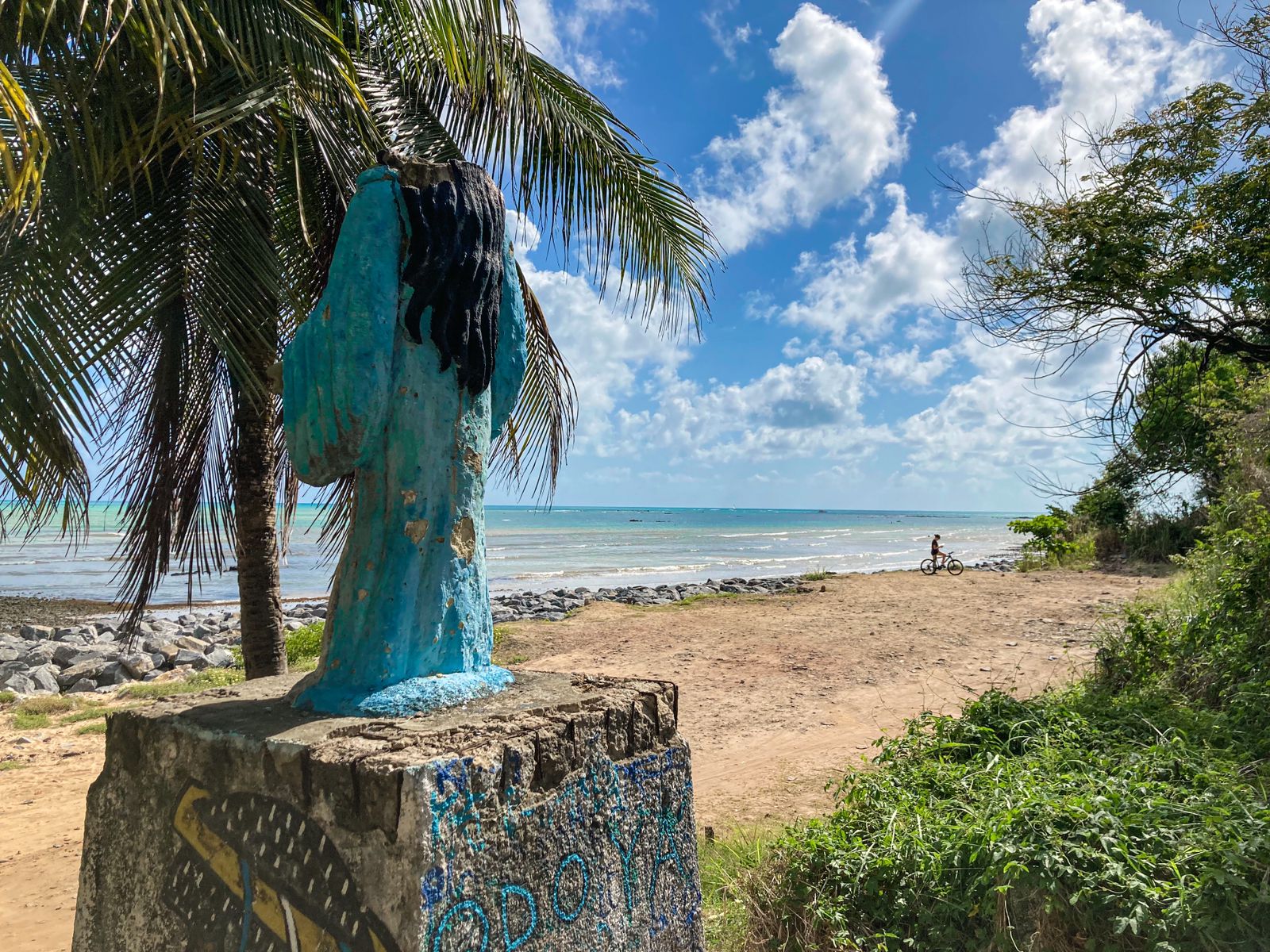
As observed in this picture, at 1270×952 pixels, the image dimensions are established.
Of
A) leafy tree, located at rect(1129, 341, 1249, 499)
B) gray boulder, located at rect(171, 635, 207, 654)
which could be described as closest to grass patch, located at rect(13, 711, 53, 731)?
gray boulder, located at rect(171, 635, 207, 654)

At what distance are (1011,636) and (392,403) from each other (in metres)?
10.4

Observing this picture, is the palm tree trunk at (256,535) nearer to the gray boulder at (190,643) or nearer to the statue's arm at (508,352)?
the statue's arm at (508,352)

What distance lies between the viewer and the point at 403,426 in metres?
2.34

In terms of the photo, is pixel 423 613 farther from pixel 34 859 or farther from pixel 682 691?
pixel 682 691

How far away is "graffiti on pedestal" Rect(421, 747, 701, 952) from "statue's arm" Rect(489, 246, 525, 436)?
1.17 metres

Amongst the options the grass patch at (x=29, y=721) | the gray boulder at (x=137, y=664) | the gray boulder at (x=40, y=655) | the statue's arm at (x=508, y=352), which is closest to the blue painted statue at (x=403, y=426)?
the statue's arm at (x=508, y=352)

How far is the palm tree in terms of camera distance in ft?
12.0

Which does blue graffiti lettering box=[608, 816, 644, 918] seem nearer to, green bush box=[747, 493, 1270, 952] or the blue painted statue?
the blue painted statue

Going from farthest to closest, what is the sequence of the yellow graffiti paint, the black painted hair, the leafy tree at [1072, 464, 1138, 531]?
the leafy tree at [1072, 464, 1138, 531]
the black painted hair
the yellow graffiti paint

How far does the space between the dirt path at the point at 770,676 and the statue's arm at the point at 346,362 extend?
Result: 3.98 feet

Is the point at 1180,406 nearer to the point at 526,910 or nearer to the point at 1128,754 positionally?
the point at 1128,754

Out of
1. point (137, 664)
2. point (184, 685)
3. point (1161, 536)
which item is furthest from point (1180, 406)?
point (137, 664)

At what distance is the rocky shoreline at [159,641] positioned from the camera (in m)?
9.27

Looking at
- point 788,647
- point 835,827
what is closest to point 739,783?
point 835,827
